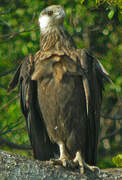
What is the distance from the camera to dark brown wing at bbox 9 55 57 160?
18.7 ft

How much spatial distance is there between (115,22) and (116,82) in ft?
5.68

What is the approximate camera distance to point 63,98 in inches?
223

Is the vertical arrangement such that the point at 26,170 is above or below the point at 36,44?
above

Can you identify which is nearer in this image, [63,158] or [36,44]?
[63,158]

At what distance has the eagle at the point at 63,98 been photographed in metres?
5.63

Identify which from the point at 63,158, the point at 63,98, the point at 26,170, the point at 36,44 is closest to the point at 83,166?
the point at 63,158

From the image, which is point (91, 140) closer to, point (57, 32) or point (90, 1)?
point (57, 32)

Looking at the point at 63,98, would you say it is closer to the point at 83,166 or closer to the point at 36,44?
the point at 83,166

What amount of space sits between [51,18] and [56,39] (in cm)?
29

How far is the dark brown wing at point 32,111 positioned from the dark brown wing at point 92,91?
0.49 meters

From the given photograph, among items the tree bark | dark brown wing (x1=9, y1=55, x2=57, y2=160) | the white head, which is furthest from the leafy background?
the tree bark

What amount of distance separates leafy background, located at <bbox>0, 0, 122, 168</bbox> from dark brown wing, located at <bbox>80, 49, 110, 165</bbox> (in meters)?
0.92

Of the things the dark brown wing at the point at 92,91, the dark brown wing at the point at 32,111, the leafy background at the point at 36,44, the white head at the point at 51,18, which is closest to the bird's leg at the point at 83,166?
the dark brown wing at the point at 92,91

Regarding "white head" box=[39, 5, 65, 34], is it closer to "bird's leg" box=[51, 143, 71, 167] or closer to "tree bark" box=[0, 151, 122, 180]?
"bird's leg" box=[51, 143, 71, 167]
